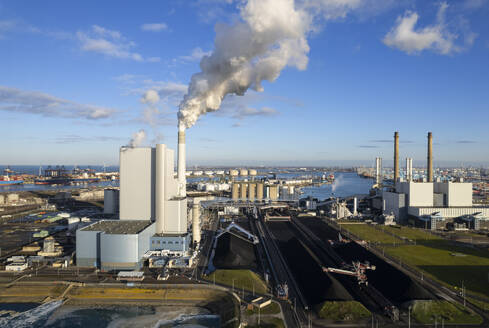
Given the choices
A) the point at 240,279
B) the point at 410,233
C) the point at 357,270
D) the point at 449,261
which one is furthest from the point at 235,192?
the point at 357,270

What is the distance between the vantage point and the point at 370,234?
39.9 meters

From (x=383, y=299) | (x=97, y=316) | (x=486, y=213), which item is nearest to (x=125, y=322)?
(x=97, y=316)

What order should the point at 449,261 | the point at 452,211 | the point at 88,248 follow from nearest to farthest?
1. the point at 88,248
2. the point at 449,261
3. the point at 452,211

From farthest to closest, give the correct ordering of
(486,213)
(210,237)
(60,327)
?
1. (486,213)
2. (210,237)
3. (60,327)

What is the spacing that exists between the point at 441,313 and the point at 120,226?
84.2 feet

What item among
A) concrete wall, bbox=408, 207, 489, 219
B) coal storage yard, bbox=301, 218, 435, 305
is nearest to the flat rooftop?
coal storage yard, bbox=301, 218, 435, 305

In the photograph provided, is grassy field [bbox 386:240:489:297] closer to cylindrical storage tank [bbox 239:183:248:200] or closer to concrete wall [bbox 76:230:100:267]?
concrete wall [bbox 76:230:100:267]

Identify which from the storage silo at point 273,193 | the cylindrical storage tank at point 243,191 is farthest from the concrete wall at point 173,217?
the storage silo at point 273,193

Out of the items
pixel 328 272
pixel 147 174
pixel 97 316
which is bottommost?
pixel 97 316

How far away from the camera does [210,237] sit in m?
37.9

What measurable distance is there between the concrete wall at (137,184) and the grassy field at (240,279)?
462 inches

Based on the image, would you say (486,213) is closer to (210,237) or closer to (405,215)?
(405,215)

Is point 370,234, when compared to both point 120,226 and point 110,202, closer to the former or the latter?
point 120,226

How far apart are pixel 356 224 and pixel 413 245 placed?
1214 centimetres
